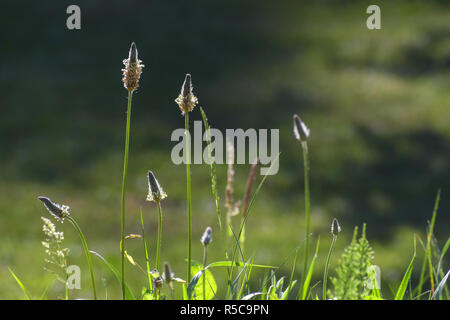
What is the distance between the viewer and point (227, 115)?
1551 centimetres

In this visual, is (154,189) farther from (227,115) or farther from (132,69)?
(227,115)

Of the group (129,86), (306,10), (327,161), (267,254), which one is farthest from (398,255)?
(306,10)

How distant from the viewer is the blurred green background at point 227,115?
36.7 feet

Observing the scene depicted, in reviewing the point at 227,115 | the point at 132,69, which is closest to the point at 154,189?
the point at 132,69

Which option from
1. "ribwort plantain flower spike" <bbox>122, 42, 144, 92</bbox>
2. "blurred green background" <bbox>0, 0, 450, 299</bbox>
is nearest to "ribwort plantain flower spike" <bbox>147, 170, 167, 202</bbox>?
"ribwort plantain flower spike" <bbox>122, 42, 144, 92</bbox>

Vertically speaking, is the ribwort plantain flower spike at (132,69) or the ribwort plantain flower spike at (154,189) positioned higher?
the ribwort plantain flower spike at (132,69)

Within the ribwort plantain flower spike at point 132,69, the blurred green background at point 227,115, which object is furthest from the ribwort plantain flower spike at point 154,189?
the blurred green background at point 227,115

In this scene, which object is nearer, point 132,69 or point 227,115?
point 132,69

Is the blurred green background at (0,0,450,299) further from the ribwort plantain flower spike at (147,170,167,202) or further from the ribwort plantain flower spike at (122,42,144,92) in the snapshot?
the ribwort plantain flower spike at (122,42,144,92)

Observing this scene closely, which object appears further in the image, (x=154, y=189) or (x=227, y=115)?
(x=227, y=115)

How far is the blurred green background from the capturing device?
11.2 m

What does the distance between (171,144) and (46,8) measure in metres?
9.26

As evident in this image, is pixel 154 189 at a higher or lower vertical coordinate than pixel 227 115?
lower

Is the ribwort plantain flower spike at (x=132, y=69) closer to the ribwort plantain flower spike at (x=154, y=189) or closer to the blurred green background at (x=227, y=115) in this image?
the ribwort plantain flower spike at (x=154, y=189)
